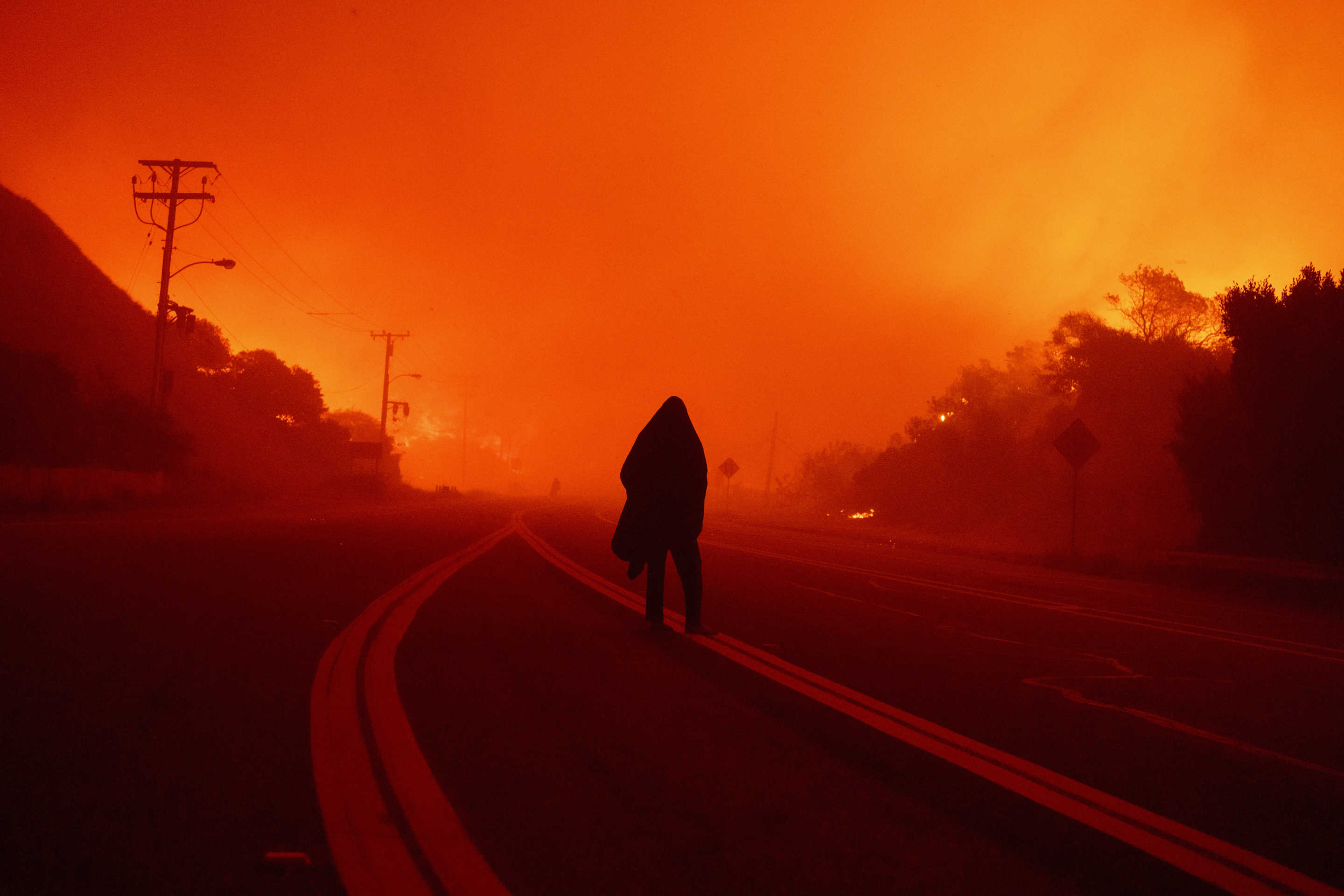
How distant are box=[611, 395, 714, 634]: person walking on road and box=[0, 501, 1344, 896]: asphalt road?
60cm

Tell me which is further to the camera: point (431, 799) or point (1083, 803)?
point (1083, 803)

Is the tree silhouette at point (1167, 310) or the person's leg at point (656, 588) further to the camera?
the tree silhouette at point (1167, 310)

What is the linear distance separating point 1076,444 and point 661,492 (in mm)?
18984

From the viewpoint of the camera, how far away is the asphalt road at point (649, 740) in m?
3.62

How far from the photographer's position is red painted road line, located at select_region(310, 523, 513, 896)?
3.37 m

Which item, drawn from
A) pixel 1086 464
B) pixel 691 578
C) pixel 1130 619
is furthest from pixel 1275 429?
pixel 1086 464

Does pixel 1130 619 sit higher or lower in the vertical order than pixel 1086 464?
lower

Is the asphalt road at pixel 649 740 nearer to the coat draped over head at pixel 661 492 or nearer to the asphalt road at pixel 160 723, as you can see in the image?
the asphalt road at pixel 160 723

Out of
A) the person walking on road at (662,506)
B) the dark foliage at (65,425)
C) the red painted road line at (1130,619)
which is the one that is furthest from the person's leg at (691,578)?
the dark foliage at (65,425)

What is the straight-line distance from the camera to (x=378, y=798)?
417cm

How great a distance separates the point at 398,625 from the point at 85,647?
2.65 m

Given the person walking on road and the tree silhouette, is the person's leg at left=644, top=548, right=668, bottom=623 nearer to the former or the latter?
the person walking on road

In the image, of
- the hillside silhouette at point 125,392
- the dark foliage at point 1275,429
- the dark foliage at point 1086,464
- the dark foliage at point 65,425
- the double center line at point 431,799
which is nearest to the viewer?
the double center line at point 431,799

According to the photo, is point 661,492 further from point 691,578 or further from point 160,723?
point 160,723
